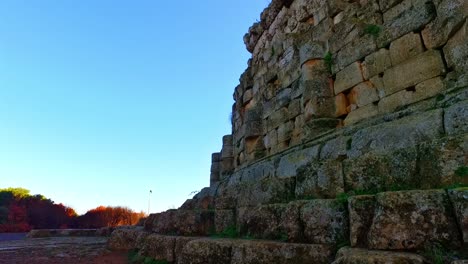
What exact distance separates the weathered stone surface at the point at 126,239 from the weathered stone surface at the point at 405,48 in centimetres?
526

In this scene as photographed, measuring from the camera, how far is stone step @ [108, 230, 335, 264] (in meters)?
2.95

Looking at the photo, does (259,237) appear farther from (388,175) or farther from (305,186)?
(388,175)

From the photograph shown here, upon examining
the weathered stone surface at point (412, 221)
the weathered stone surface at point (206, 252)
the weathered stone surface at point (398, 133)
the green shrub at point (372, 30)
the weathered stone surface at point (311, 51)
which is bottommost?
the weathered stone surface at point (206, 252)

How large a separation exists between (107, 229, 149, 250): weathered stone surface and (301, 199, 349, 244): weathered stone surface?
3.98m

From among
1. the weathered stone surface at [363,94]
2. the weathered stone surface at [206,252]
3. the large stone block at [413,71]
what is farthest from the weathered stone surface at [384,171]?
the weathered stone surface at [363,94]

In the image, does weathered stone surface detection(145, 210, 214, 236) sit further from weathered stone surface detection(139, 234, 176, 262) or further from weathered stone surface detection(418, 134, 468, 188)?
weathered stone surface detection(418, 134, 468, 188)

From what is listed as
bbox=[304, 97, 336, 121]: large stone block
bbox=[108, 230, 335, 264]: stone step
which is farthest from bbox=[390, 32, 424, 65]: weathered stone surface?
bbox=[108, 230, 335, 264]: stone step

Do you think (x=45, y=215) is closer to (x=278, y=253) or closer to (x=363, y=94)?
(x=363, y=94)

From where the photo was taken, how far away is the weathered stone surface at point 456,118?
337 cm

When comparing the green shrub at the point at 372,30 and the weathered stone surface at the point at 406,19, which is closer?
the weathered stone surface at the point at 406,19

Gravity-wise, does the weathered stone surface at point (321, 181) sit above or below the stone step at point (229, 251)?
above

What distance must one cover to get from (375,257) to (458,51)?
3150 mm

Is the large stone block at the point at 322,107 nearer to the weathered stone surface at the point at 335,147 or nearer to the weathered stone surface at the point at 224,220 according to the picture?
the weathered stone surface at the point at 335,147

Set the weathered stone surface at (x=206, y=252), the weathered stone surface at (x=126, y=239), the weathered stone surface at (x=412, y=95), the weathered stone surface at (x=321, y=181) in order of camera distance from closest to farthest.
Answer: the weathered stone surface at (x=321, y=181), the weathered stone surface at (x=206, y=252), the weathered stone surface at (x=412, y=95), the weathered stone surface at (x=126, y=239)
